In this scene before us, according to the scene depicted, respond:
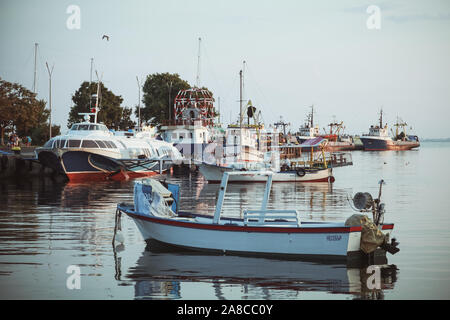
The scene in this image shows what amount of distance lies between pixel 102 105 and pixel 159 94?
17.2 metres

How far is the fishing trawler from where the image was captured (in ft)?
192

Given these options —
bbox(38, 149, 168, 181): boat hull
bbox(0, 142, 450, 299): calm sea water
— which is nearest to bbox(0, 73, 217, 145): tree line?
bbox(38, 149, 168, 181): boat hull

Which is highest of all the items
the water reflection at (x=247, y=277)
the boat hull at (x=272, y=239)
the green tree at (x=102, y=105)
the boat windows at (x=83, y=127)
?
the green tree at (x=102, y=105)

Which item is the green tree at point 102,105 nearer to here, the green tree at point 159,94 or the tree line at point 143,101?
the tree line at point 143,101

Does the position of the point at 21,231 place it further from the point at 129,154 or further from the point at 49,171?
the point at 49,171

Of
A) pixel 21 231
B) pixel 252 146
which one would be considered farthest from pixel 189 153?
pixel 21 231

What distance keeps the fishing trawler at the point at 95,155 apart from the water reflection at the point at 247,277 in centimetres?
3869

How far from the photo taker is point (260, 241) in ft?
67.9

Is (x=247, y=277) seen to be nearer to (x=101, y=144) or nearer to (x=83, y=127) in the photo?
(x=101, y=144)

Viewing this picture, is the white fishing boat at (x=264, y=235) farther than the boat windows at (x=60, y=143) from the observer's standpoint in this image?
No

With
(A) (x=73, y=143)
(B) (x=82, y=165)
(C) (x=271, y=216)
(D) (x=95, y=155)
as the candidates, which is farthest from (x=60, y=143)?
(C) (x=271, y=216)

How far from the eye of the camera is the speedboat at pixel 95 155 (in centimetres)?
5838

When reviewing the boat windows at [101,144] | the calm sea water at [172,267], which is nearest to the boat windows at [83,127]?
the boat windows at [101,144]

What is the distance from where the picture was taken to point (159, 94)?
394ft
